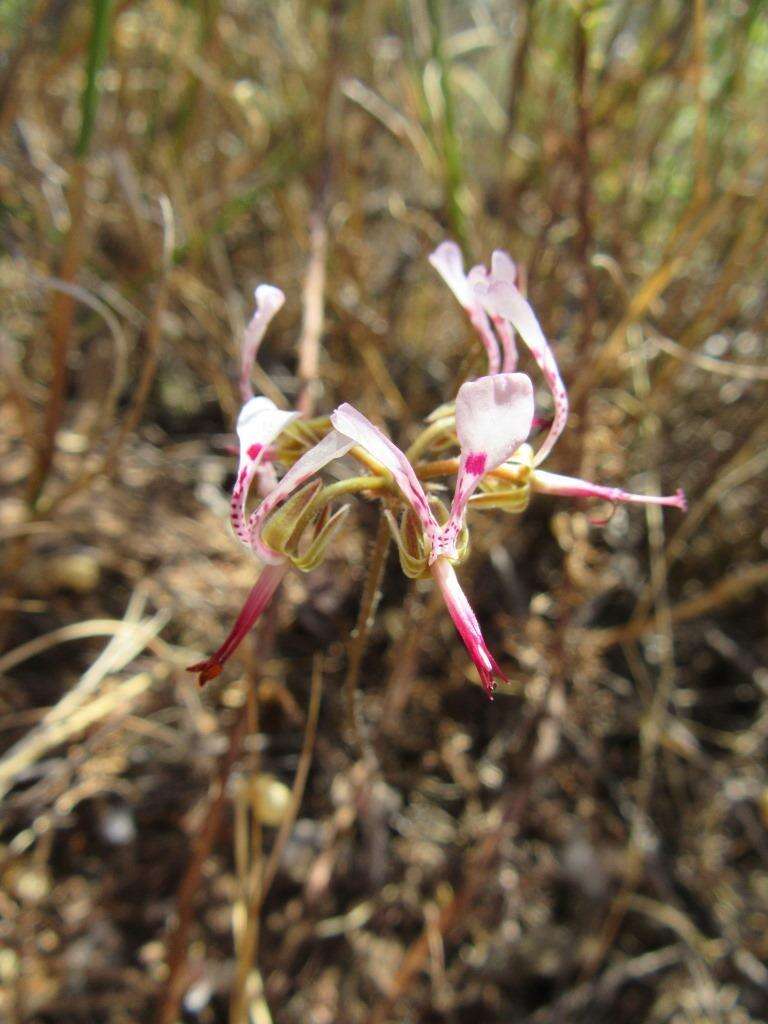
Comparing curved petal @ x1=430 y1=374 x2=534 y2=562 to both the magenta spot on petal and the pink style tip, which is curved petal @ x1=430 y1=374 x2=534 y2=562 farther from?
the pink style tip

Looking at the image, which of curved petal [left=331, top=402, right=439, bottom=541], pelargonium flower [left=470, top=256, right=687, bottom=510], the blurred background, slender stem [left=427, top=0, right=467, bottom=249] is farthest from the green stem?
curved petal [left=331, top=402, right=439, bottom=541]

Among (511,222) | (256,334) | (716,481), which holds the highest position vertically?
(256,334)

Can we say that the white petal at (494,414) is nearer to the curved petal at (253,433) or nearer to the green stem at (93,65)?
the curved petal at (253,433)

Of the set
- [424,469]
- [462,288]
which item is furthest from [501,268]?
[424,469]

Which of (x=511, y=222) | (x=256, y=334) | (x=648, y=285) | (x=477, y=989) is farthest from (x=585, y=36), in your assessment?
(x=477, y=989)

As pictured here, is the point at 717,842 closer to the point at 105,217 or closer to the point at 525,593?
the point at 525,593

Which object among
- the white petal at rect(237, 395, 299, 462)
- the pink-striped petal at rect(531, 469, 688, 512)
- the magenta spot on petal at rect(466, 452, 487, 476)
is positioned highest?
the white petal at rect(237, 395, 299, 462)
